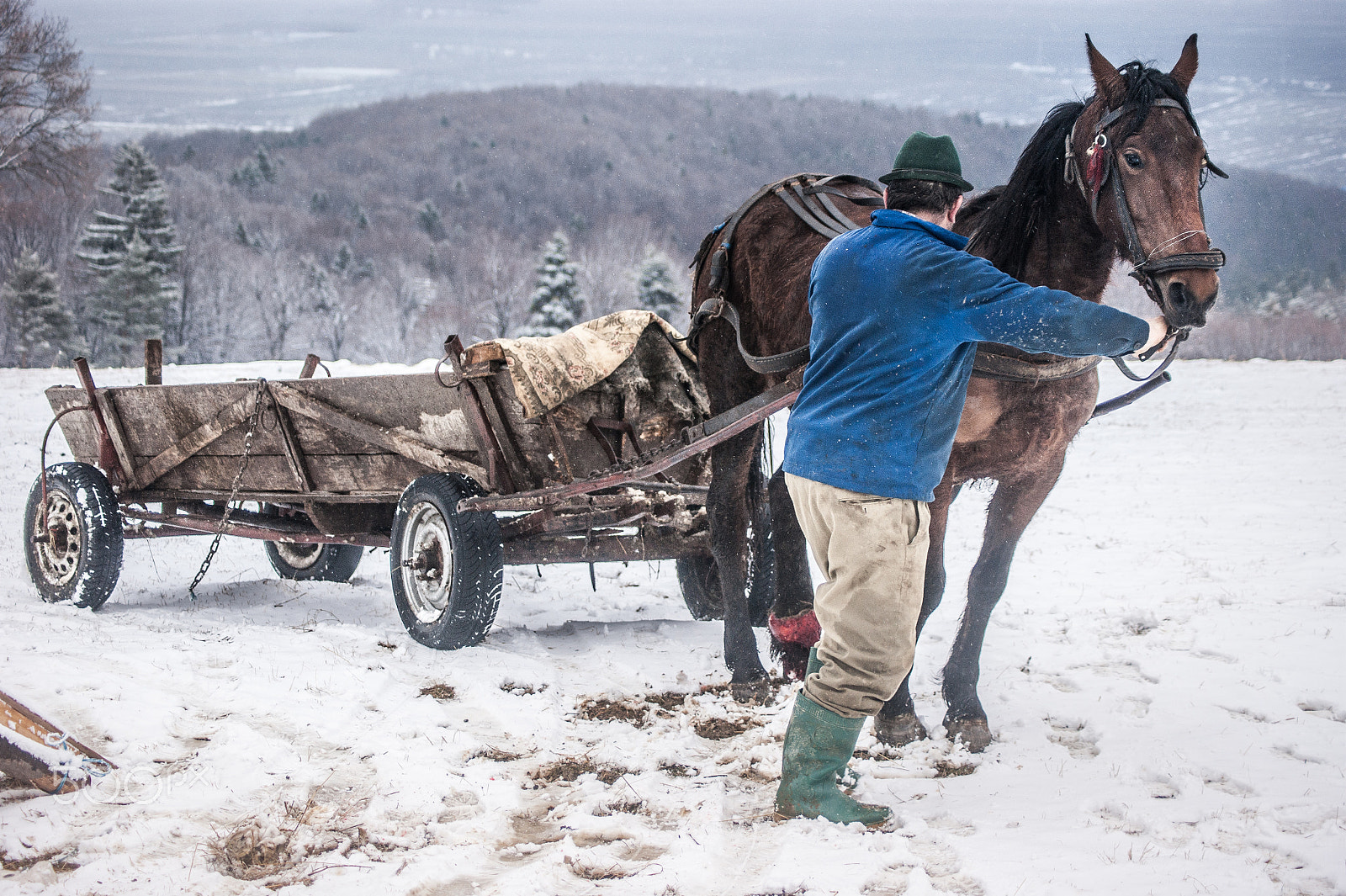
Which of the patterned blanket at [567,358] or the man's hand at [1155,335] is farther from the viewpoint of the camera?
the patterned blanket at [567,358]

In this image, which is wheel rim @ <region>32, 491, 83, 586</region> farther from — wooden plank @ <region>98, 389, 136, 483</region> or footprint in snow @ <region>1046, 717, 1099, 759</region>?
A: footprint in snow @ <region>1046, 717, 1099, 759</region>

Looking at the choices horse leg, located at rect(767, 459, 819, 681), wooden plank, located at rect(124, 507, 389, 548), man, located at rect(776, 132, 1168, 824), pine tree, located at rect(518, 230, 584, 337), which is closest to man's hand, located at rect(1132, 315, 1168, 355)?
man, located at rect(776, 132, 1168, 824)

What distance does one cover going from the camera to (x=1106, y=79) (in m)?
3.02

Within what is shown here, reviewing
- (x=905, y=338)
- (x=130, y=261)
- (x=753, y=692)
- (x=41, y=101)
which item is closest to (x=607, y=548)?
(x=753, y=692)

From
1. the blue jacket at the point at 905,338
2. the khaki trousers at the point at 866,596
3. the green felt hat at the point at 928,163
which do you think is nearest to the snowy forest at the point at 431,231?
the green felt hat at the point at 928,163

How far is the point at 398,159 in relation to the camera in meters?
125

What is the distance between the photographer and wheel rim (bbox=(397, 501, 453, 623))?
4.68 metres

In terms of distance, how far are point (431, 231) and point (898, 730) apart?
91.0m

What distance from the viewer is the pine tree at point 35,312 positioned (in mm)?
40219

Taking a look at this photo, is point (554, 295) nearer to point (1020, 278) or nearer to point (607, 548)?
point (607, 548)

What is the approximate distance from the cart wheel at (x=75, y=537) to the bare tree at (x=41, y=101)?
2533cm

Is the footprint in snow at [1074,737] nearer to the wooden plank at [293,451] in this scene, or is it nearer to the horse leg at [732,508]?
the horse leg at [732,508]

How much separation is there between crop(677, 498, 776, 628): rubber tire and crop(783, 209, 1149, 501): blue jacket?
6.72ft

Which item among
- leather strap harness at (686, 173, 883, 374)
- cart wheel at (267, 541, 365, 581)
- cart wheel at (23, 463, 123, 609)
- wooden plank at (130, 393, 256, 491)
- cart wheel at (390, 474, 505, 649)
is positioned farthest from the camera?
cart wheel at (267, 541, 365, 581)
